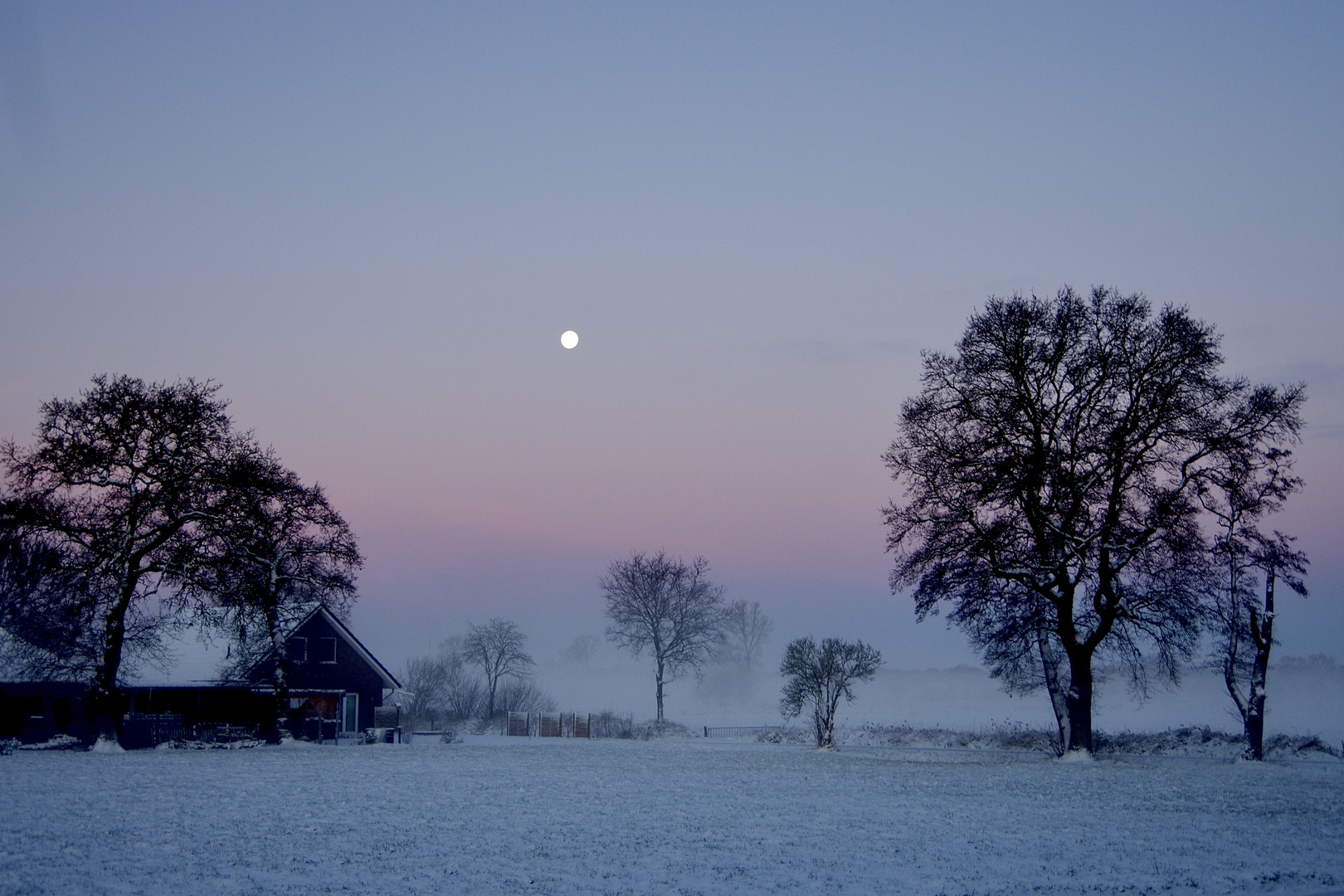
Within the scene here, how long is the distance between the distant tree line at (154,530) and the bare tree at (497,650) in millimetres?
49479

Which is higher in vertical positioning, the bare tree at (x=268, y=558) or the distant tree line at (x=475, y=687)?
the bare tree at (x=268, y=558)

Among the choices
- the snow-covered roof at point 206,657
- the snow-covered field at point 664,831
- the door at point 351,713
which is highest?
the snow-covered roof at point 206,657

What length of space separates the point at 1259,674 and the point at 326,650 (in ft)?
142

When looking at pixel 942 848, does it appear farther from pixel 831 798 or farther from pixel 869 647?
Result: pixel 869 647

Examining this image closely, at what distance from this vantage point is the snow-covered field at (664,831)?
10859 mm

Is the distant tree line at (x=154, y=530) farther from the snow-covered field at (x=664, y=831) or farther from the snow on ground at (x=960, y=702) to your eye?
the snow on ground at (x=960, y=702)

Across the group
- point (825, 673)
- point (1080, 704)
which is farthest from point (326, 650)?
point (1080, 704)

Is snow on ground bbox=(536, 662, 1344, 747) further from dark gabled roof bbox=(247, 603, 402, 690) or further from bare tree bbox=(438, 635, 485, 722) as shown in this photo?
dark gabled roof bbox=(247, 603, 402, 690)

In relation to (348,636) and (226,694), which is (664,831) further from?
(348,636)

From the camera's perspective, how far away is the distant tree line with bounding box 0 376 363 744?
1359 inches

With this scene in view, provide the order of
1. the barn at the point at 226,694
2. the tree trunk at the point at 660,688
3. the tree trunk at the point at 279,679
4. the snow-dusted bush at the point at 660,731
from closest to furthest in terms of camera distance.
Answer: the tree trunk at the point at 279,679
the barn at the point at 226,694
the snow-dusted bush at the point at 660,731
the tree trunk at the point at 660,688

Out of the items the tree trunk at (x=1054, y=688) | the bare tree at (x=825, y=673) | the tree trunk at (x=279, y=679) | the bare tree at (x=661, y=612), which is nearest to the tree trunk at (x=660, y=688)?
the bare tree at (x=661, y=612)

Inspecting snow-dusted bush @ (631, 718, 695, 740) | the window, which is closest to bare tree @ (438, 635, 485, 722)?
snow-dusted bush @ (631, 718, 695, 740)

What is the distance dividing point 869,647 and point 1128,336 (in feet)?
59.0
